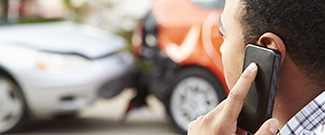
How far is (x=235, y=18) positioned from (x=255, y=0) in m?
0.09

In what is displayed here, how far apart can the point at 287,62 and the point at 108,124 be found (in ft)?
15.1

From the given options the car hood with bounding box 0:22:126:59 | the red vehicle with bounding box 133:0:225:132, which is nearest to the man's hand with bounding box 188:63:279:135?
the red vehicle with bounding box 133:0:225:132

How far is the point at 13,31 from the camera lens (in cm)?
560

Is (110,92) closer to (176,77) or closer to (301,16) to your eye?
(176,77)

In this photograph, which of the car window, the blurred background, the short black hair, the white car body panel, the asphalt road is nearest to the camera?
the short black hair

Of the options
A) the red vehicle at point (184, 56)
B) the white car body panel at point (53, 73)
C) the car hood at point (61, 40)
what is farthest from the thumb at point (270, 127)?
the car hood at point (61, 40)

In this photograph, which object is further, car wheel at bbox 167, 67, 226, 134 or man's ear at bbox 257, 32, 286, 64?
car wheel at bbox 167, 67, 226, 134

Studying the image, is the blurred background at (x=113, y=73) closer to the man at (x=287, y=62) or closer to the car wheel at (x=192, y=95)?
the car wheel at (x=192, y=95)

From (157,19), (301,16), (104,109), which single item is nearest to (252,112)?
(301,16)

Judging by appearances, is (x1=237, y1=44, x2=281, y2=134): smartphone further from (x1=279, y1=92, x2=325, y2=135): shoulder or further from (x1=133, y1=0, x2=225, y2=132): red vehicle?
(x1=133, y1=0, x2=225, y2=132): red vehicle

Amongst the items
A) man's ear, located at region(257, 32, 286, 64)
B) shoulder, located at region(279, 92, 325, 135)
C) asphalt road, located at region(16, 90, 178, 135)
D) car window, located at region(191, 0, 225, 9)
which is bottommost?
asphalt road, located at region(16, 90, 178, 135)

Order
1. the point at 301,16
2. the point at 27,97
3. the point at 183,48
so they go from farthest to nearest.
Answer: the point at 27,97 → the point at 183,48 → the point at 301,16

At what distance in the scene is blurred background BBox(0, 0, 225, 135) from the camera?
15.1 ft

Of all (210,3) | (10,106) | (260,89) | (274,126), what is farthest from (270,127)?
(10,106)
